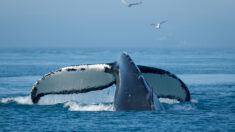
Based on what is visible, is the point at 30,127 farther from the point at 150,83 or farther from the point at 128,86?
the point at 150,83

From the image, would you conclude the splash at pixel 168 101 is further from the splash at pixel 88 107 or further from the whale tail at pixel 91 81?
the splash at pixel 88 107

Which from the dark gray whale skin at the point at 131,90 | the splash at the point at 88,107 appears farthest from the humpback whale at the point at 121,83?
the splash at the point at 88,107

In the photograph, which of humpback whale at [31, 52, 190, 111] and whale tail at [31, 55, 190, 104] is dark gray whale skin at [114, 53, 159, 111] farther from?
whale tail at [31, 55, 190, 104]

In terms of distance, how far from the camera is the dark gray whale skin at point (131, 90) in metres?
12.7

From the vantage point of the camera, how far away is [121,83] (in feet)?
44.3

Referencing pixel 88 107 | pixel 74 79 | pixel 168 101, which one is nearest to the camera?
pixel 74 79

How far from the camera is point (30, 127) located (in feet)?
41.1

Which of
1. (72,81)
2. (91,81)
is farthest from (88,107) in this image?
(72,81)

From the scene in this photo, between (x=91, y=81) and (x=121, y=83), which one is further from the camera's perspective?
(x=91, y=81)

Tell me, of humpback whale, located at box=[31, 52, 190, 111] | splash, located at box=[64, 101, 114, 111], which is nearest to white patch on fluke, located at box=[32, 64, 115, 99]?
humpback whale, located at box=[31, 52, 190, 111]

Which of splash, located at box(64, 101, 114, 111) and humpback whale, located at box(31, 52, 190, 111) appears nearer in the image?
humpback whale, located at box(31, 52, 190, 111)

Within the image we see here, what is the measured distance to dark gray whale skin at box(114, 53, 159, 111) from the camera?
41.8 ft

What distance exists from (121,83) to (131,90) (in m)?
0.60

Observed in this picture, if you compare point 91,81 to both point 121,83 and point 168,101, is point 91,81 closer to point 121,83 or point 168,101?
point 121,83
